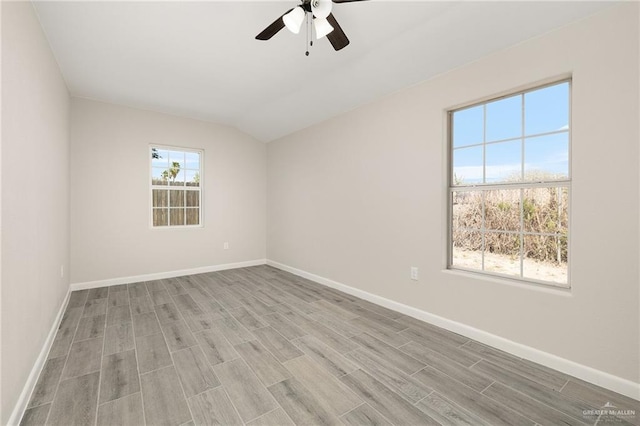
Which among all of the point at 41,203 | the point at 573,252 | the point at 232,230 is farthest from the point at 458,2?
the point at 232,230

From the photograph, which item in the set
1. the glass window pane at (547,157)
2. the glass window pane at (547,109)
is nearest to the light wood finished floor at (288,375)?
the glass window pane at (547,157)

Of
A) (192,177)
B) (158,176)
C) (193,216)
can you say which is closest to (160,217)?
(193,216)

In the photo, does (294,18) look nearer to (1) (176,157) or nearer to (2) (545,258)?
(2) (545,258)

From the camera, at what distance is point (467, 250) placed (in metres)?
2.74

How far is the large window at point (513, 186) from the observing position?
2.17m

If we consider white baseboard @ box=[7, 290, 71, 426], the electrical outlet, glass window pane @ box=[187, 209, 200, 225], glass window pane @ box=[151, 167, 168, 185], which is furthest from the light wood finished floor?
glass window pane @ box=[151, 167, 168, 185]

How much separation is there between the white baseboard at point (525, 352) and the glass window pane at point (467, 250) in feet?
1.84

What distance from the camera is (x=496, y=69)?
7.82 feet

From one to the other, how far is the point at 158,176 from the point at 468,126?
4552 mm

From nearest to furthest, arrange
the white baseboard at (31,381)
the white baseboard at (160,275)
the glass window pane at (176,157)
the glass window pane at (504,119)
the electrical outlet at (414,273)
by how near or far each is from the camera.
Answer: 1. the white baseboard at (31,381)
2. the glass window pane at (504,119)
3. the electrical outlet at (414,273)
4. the white baseboard at (160,275)
5. the glass window pane at (176,157)

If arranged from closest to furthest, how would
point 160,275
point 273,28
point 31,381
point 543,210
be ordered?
point 31,381
point 273,28
point 543,210
point 160,275

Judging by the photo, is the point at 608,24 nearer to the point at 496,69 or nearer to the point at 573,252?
the point at 496,69

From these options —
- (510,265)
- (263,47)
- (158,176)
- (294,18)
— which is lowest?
(510,265)

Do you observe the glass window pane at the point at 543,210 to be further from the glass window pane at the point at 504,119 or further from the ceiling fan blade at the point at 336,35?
the ceiling fan blade at the point at 336,35
